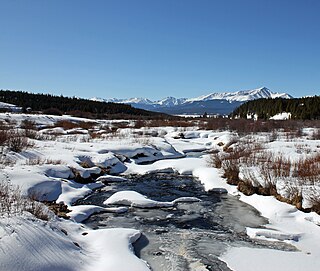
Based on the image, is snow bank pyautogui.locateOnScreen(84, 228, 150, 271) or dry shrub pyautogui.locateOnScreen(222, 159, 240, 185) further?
dry shrub pyautogui.locateOnScreen(222, 159, 240, 185)

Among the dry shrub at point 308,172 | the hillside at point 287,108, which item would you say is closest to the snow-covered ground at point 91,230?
the dry shrub at point 308,172

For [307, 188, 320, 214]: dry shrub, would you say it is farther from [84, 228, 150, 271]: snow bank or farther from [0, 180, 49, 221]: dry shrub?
[0, 180, 49, 221]: dry shrub

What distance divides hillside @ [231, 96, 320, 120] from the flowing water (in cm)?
6293

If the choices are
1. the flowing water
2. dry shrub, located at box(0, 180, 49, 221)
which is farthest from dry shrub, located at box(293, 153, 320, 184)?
dry shrub, located at box(0, 180, 49, 221)

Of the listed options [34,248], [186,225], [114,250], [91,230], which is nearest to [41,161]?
[91,230]

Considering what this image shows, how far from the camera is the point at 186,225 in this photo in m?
9.38

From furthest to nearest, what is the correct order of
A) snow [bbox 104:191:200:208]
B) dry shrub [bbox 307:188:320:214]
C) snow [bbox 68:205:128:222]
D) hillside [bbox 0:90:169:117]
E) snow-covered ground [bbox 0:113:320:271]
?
hillside [bbox 0:90:169:117] → snow [bbox 104:191:200:208] → snow [bbox 68:205:128:222] → dry shrub [bbox 307:188:320:214] → snow-covered ground [bbox 0:113:320:271]

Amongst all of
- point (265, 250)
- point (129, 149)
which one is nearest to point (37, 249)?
point (265, 250)

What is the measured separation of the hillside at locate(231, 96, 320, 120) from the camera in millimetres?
69625

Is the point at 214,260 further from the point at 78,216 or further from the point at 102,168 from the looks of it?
the point at 102,168

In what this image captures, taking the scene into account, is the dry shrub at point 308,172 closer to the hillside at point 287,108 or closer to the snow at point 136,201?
the snow at point 136,201

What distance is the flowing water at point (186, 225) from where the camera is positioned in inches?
277

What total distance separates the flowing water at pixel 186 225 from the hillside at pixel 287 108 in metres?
62.9

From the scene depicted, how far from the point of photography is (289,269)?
6.30 metres
